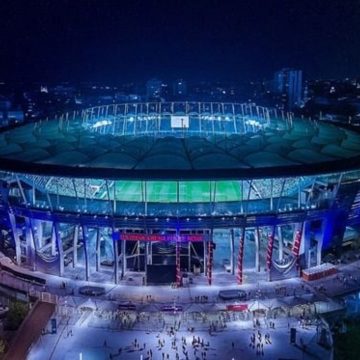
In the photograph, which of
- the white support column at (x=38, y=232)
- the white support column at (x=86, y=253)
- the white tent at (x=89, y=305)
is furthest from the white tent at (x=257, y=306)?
the white support column at (x=38, y=232)

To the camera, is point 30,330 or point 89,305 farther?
point 89,305

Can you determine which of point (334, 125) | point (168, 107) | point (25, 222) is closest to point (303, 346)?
point (25, 222)

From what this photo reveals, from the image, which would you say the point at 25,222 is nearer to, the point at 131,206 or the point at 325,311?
the point at 131,206

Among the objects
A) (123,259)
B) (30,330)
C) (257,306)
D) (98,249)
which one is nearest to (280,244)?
(257,306)

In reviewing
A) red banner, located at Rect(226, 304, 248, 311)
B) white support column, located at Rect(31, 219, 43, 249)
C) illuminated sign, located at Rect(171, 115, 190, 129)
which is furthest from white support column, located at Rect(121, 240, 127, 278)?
illuminated sign, located at Rect(171, 115, 190, 129)

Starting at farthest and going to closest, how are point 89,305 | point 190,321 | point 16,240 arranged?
1. point 16,240
2. point 89,305
3. point 190,321

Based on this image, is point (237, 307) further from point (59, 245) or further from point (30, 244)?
point (30, 244)
